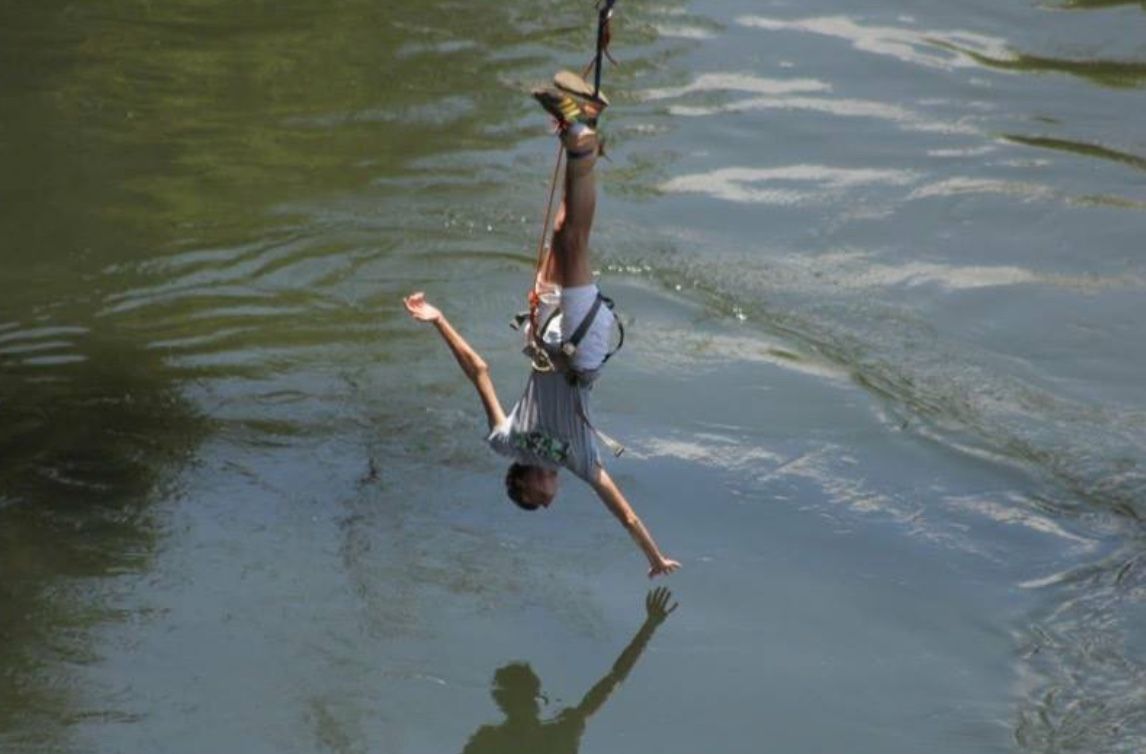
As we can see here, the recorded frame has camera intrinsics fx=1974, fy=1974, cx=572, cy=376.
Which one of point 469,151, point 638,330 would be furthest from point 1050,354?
point 469,151

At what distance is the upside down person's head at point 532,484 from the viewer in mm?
8375

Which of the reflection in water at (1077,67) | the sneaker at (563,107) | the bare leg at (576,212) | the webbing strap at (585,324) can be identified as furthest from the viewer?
the reflection in water at (1077,67)

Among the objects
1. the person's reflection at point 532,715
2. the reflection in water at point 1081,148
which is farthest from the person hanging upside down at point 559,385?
the reflection in water at point 1081,148

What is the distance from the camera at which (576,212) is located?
771 centimetres

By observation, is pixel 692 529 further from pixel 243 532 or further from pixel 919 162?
pixel 919 162

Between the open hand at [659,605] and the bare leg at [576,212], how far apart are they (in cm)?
157

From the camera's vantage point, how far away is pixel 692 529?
9266 millimetres

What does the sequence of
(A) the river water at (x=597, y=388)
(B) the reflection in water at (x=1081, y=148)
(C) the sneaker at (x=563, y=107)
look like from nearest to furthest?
1. (C) the sneaker at (x=563, y=107)
2. (A) the river water at (x=597, y=388)
3. (B) the reflection in water at (x=1081, y=148)

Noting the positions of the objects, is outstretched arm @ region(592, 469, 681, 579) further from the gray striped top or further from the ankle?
the ankle

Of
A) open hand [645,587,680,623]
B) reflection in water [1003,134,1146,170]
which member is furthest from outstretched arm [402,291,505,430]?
reflection in water [1003,134,1146,170]

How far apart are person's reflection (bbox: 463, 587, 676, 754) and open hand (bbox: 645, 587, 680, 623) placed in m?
0.15

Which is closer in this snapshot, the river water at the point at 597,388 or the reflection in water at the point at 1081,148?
the river water at the point at 597,388

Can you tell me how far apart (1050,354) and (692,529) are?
266cm

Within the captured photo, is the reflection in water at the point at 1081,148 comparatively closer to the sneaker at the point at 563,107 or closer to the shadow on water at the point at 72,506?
the shadow on water at the point at 72,506
